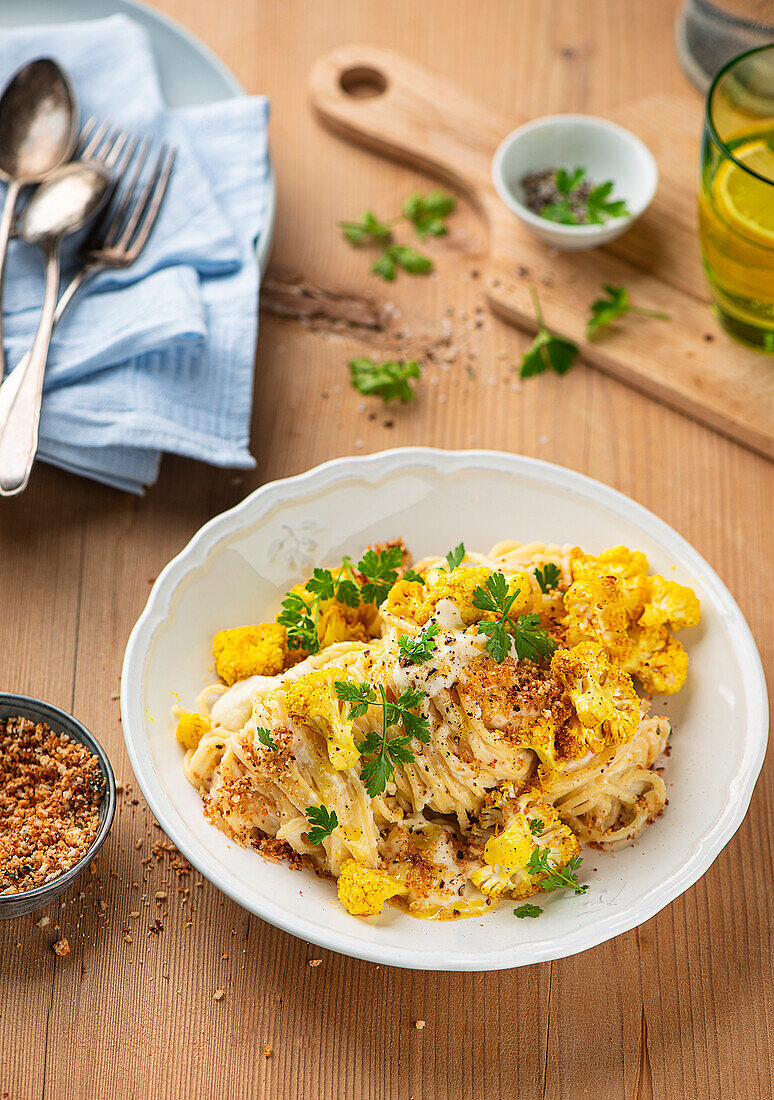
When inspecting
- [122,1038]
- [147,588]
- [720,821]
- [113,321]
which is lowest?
[122,1038]

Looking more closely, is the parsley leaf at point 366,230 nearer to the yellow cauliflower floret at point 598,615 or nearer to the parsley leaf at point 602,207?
the parsley leaf at point 602,207

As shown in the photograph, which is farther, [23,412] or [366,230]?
[366,230]

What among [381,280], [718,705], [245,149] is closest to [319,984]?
[718,705]

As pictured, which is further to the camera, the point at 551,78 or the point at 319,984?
the point at 551,78

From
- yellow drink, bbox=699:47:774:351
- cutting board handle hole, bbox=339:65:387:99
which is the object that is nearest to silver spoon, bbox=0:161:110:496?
cutting board handle hole, bbox=339:65:387:99

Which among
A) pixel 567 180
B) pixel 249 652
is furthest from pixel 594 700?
pixel 567 180

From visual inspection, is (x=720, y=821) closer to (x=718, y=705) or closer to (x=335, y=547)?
(x=718, y=705)

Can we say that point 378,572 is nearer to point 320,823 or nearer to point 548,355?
point 320,823
